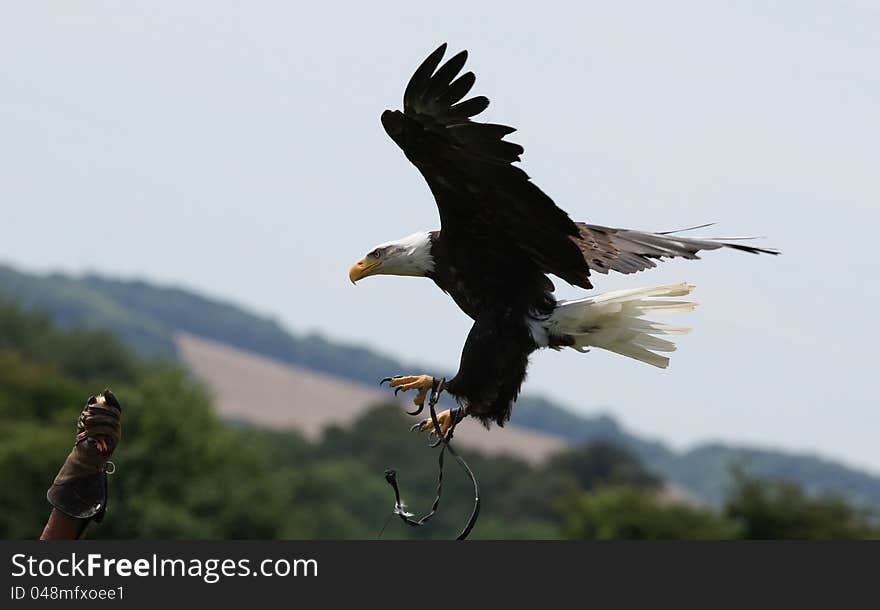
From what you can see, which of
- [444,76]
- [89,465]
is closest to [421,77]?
[444,76]

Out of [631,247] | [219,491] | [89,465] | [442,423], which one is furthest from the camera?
[219,491]

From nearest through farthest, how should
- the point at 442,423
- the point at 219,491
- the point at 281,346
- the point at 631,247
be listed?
the point at 442,423 → the point at 631,247 → the point at 219,491 → the point at 281,346

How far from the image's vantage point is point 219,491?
43.2m

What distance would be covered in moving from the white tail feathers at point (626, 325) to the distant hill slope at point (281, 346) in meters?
120

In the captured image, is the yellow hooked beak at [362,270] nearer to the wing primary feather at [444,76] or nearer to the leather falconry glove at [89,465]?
the wing primary feather at [444,76]

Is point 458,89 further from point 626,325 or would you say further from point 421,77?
point 626,325

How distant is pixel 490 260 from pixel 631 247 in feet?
3.03

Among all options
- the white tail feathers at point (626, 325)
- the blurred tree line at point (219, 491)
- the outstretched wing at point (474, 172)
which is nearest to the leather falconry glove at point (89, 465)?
the outstretched wing at point (474, 172)

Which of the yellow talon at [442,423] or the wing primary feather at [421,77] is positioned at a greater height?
the wing primary feather at [421,77]

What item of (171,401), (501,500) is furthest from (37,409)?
(501,500)

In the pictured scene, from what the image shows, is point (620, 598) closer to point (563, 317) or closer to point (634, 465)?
point (563, 317)

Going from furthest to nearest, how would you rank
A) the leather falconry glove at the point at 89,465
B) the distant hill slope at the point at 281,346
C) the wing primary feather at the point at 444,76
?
the distant hill slope at the point at 281,346 → the wing primary feather at the point at 444,76 → the leather falconry glove at the point at 89,465

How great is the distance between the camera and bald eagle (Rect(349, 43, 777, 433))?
5.32 metres

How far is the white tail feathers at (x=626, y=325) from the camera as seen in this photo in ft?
19.0
